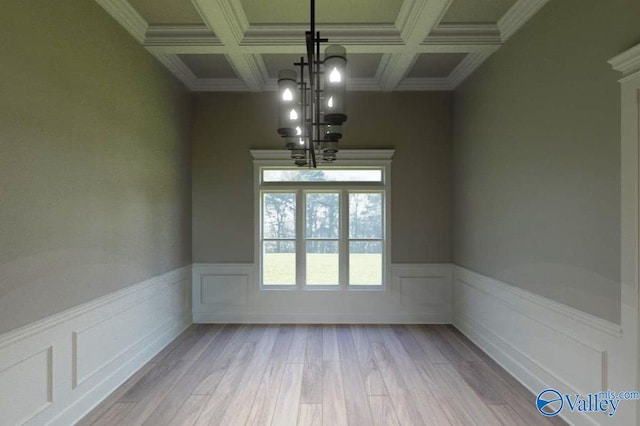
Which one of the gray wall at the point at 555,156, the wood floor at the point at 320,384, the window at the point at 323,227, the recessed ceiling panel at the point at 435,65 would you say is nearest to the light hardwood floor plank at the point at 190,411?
the wood floor at the point at 320,384

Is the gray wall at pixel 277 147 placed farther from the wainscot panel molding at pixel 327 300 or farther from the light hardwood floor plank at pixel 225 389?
the light hardwood floor plank at pixel 225 389

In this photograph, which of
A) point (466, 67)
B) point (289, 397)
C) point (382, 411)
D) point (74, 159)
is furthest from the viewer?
point (466, 67)

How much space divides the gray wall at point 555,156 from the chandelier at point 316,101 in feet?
5.40

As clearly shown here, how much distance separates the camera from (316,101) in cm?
198

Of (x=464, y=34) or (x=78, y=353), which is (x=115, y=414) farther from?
(x=464, y=34)

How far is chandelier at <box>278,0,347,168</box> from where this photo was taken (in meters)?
1.92

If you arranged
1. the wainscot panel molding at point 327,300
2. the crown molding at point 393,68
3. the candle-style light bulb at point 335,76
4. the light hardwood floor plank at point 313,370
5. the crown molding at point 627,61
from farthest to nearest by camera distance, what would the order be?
1. the wainscot panel molding at point 327,300
2. the crown molding at point 393,68
3. the light hardwood floor plank at point 313,370
4. the candle-style light bulb at point 335,76
5. the crown molding at point 627,61

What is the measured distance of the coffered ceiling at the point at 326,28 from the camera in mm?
2818

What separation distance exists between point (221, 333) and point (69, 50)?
3.22 m

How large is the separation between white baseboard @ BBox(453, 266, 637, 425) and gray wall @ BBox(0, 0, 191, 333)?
353 cm

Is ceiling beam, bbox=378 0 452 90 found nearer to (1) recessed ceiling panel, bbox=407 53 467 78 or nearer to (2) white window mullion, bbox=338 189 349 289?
(1) recessed ceiling panel, bbox=407 53 467 78

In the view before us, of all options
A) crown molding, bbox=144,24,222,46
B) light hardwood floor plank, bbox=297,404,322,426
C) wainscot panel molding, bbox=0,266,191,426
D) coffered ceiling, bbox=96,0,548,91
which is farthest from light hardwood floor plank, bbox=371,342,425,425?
crown molding, bbox=144,24,222,46

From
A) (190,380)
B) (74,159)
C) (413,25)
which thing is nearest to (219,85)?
(74,159)

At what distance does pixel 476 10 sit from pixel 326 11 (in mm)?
1332
